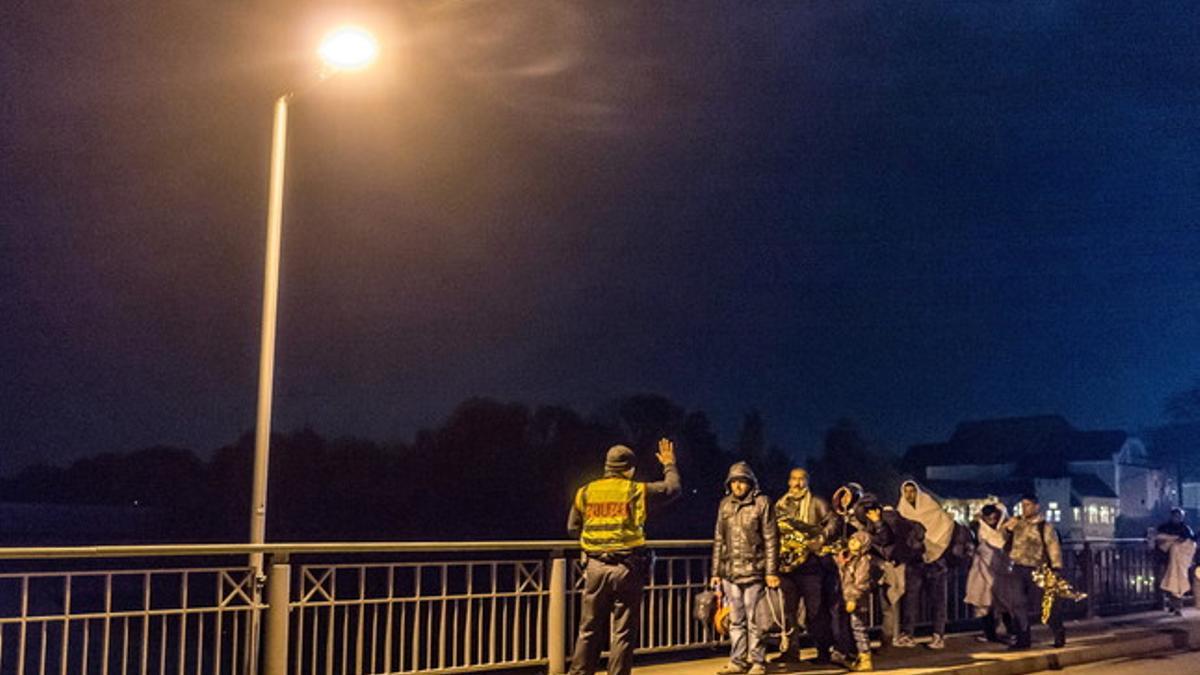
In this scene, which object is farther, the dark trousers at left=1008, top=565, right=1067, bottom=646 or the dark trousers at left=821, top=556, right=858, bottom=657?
the dark trousers at left=1008, top=565, right=1067, bottom=646

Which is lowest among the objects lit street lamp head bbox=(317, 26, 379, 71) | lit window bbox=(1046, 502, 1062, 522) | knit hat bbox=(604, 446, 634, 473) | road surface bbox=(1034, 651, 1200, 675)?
lit window bbox=(1046, 502, 1062, 522)

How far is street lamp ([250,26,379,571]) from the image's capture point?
11.5 meters

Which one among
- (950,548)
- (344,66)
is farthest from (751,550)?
(344,66)

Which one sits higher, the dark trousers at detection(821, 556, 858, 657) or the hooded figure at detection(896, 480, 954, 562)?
the hooded figure at detection(896, 480, 954, 562)

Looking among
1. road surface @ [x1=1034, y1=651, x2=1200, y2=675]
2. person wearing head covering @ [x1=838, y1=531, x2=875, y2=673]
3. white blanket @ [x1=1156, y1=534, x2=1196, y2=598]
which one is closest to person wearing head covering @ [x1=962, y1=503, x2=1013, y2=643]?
road surface @ [x1=1034, y1=651, x2=1200, y2=675]

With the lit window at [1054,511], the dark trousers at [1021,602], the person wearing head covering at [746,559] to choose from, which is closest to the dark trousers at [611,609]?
the person wearing head covering at [746,559]

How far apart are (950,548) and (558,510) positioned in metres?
77.0

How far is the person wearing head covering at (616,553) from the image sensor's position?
1041 centimetres

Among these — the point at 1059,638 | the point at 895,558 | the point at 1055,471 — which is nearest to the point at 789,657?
the point at 895,558

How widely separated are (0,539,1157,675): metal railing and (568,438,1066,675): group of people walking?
43.0 inches

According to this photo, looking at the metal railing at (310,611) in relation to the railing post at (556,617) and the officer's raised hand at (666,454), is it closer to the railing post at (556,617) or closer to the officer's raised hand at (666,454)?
the railing post at (556,617)

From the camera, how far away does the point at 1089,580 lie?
19.2 meters

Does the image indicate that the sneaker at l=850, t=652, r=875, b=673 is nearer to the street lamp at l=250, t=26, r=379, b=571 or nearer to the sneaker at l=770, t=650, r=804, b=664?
the sneaker at l=770, t=650, r=804, b=664

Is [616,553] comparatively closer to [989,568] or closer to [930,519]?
[930,519]
